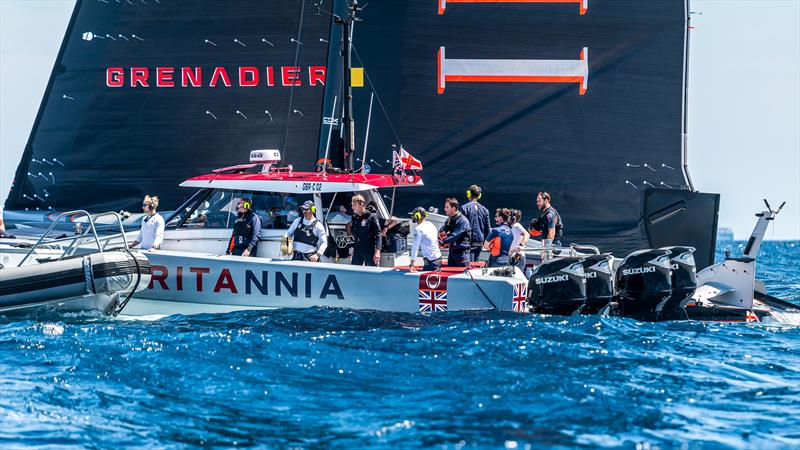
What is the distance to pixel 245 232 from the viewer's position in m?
9.62

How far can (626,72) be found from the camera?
43.2 ft

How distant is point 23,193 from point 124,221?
7.80 ft

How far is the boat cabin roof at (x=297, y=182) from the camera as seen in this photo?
9.71 m

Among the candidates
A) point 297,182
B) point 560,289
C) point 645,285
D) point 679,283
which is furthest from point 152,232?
point 679,283

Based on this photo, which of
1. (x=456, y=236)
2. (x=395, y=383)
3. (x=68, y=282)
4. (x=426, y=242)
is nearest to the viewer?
(x=395, y=383)

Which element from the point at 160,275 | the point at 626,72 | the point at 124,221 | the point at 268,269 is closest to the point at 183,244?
the point at 160,275

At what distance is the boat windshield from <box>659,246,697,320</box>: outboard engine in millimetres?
3757

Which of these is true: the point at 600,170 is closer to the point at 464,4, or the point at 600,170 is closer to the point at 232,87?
the point at 464,4

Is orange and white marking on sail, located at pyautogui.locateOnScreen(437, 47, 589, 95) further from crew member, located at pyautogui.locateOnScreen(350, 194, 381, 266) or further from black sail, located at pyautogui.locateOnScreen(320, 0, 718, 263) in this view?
crew member, located at pyautogui.locateOnScreen(350, 194, 381, 266)

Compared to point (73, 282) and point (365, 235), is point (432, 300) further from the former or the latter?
point (73, 282)

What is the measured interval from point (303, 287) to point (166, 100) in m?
6.09

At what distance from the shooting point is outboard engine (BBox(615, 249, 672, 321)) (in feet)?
29.4

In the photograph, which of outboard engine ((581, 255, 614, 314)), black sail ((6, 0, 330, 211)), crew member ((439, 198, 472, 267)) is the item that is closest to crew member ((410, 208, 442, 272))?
crew member ((439, 198, 472, 267))

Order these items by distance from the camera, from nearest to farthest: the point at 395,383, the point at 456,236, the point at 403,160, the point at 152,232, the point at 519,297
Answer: the point at 395,383, the point at 519,297, the point at 456,236, the point at 152,232, the point at 403,160
